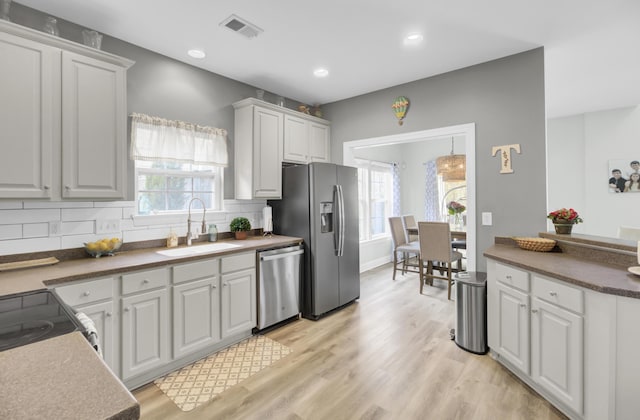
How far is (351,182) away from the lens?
12.9ft

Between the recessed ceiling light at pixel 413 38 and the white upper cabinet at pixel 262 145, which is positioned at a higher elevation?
the recessed ceiling light at pixel 413 38

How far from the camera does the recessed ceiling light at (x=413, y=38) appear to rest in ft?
8.71

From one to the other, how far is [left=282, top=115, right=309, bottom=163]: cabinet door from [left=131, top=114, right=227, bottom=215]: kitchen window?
0.77 m

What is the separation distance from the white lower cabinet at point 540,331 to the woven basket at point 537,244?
445 mm

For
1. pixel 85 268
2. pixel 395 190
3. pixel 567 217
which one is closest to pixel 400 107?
pixel 567 217

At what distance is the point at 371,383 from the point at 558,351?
1.22 metres

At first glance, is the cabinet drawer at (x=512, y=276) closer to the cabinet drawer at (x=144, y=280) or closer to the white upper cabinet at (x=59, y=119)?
the cabinet drawer at (x=144, y=280)

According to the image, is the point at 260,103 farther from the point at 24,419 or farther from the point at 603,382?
the point at 603,382

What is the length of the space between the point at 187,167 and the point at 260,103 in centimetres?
107

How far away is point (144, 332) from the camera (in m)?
2.23

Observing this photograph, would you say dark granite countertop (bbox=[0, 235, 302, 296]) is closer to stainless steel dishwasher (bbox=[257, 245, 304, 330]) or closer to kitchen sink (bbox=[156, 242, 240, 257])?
kitchen sink (bbox=[156, 242, 240, 257])

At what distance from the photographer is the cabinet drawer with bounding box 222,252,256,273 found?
275cm

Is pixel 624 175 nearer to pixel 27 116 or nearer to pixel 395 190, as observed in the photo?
pixel 395 190

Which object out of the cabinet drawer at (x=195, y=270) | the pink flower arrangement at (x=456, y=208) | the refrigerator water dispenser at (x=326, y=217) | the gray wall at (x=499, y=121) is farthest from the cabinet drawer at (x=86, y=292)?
the pink flower arrangement at (x=456, y=208)
